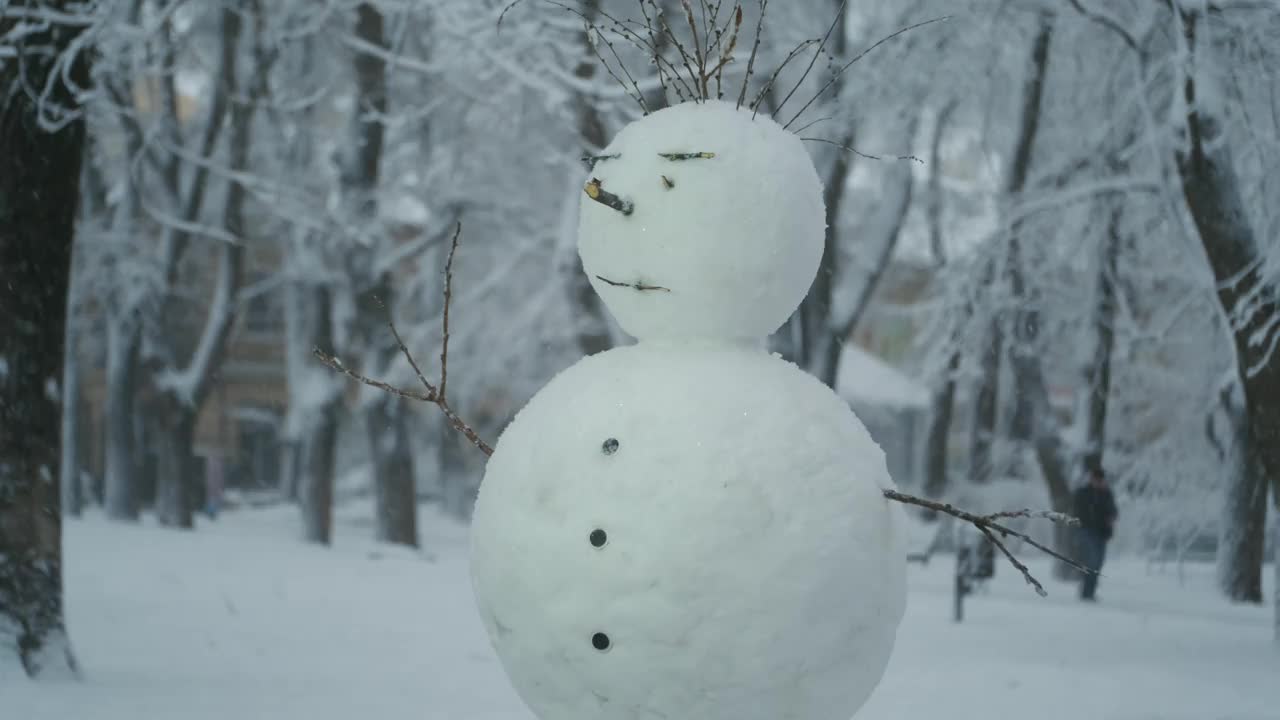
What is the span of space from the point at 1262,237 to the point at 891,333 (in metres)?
16.9

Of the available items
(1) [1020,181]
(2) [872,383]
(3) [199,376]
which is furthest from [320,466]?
(2) [872,383]

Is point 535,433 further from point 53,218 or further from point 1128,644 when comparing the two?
point 1128,644

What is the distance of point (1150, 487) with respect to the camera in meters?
12.3

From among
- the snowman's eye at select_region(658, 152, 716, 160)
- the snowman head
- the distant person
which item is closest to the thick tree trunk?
the distant person

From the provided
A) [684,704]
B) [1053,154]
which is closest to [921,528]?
[1053,154]

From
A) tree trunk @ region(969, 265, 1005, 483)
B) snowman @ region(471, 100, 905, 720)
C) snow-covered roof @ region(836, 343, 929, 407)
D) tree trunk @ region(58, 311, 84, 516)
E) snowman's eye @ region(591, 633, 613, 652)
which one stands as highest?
snowman @ region(471, 100, 905, 720)

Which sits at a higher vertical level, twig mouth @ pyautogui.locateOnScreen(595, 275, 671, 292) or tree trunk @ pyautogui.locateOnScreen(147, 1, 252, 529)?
twig mouth @ pyautogui.locateOnScreen(595, 275, 671, 292)

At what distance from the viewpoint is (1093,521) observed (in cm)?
1150

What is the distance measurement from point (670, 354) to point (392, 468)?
11304 mm

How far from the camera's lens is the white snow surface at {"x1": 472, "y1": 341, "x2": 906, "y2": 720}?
3061 millimetres

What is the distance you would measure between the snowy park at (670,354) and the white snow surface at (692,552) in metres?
0.01

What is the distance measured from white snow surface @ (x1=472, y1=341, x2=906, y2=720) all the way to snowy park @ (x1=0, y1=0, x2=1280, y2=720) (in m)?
0.01

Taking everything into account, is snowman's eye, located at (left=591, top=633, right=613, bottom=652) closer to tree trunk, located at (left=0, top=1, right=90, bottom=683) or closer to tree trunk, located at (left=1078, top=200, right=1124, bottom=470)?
tree trunk, located at (left=0, top=1, right=90, bottom=683)

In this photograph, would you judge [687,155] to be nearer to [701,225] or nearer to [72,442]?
[701,225]
